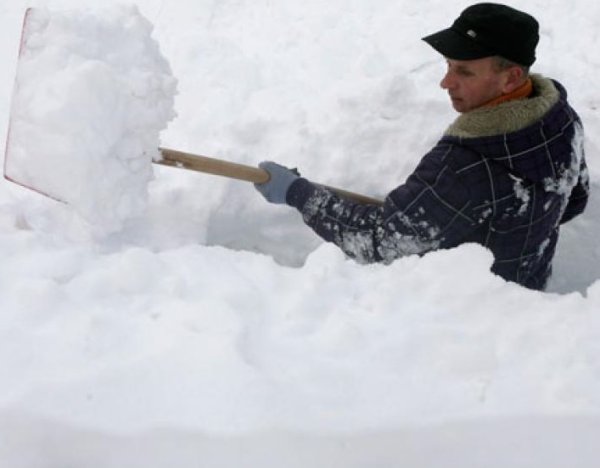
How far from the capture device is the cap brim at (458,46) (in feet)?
7.00

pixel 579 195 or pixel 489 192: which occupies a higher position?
pixel 579 195

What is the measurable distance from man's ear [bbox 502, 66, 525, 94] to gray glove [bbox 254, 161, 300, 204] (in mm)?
847

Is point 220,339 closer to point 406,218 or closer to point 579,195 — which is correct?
point 406,218

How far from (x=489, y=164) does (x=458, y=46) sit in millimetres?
395

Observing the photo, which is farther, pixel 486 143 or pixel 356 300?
pixel 486 143

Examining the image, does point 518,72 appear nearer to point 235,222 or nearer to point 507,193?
point 507,193

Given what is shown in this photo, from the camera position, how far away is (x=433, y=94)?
3562 millimetres

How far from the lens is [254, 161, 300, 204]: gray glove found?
8.58ft

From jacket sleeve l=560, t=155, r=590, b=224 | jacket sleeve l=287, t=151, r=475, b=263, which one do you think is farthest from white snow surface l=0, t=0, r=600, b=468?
jacket sleeve l=560, t=155, r=590, b=224

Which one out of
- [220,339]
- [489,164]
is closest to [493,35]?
[489,164]

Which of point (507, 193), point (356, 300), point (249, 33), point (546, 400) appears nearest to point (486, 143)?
point (507, 193)

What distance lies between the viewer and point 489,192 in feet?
7.00

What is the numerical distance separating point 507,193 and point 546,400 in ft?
2.86

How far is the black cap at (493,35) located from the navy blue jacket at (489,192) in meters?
0.16
